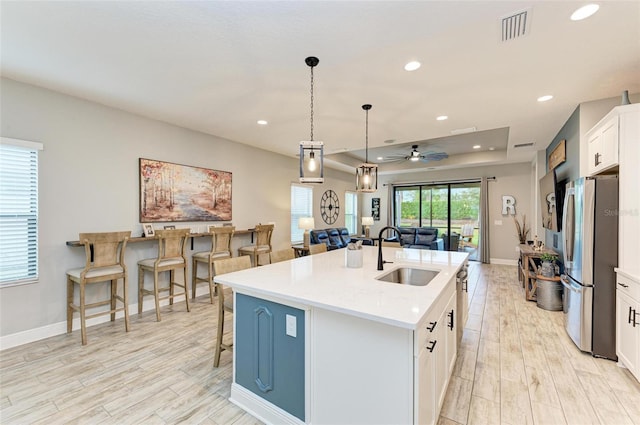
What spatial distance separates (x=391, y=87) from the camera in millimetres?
3016

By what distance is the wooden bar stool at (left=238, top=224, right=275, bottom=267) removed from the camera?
4949mm

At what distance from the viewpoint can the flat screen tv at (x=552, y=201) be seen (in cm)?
421

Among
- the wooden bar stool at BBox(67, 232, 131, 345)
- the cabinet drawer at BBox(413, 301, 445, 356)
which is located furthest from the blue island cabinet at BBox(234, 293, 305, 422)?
the wooden bar stool at BBox(67, 232, 131, 345)

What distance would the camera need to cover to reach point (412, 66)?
8.44 ft

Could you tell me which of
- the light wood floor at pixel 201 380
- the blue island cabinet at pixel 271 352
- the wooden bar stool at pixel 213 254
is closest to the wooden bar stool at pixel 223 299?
the light wood floor at pixel 201 380

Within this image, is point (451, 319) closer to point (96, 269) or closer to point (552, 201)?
point (552, 201)

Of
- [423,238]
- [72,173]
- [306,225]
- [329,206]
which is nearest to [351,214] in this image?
[329,206]

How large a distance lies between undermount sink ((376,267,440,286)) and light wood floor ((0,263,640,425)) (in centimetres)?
84

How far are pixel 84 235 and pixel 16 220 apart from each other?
0.68 metres

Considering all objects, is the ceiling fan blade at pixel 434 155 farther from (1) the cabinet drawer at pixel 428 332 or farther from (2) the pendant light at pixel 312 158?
(1) the cabinet drawer at pixel 428 332

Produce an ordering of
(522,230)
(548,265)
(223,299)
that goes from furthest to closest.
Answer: (522,230)
(548,265)
(223,299)

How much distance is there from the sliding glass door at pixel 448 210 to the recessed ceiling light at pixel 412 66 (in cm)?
646

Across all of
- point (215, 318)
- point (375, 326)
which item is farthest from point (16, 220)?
point (375, 326)

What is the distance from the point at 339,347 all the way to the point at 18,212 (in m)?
3.61
